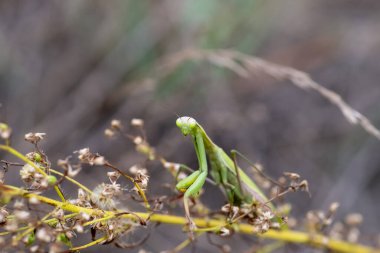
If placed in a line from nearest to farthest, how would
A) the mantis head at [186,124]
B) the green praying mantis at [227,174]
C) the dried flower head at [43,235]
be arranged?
the dried flower head at [43,235], the mantis head at [186,124], the green praying mantis at [227,174]

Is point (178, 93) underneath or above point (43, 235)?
above

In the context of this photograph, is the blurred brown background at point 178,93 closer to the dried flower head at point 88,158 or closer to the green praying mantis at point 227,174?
the green praying mantis at point 227,174

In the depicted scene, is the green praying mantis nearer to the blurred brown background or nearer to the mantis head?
the mantis head

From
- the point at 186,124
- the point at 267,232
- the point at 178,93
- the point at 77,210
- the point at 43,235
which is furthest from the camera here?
the point at 178,93

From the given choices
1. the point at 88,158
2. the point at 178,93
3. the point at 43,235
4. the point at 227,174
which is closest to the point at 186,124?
the point at 227,174

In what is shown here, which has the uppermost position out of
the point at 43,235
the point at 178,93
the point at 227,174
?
the point at 178,93

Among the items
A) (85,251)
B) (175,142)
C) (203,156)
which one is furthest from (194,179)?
(85,251)

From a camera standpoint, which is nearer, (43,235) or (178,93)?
(43,235)

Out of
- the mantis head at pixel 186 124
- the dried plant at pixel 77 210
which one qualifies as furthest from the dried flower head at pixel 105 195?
the mantis head at pixel 186 124

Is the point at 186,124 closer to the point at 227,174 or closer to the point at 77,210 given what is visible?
the point at 227,174

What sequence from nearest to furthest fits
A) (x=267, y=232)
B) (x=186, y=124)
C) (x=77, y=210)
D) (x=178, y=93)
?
(x=77, y=210) < (x=186, y=124) < (x=267, y=232) < (x=178, y=93)
